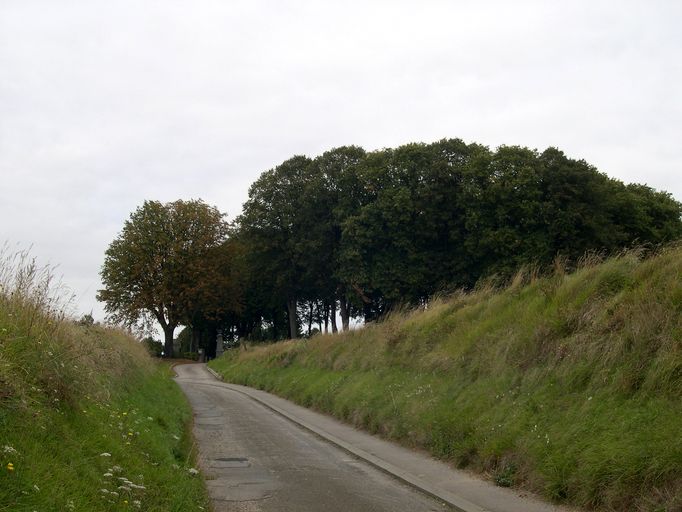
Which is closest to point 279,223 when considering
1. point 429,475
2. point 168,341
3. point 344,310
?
point 344,310

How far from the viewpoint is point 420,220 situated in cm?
4219

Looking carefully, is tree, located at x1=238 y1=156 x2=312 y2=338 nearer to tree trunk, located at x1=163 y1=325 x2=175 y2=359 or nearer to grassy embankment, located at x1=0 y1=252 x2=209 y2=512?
tree trunk, located at x1=163 y1=325 x2=175 y2=359

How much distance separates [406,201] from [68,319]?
32.1 meters

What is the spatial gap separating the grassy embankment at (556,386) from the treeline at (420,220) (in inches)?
728

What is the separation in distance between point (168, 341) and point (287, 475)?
173 feet

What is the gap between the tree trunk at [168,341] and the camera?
191ft

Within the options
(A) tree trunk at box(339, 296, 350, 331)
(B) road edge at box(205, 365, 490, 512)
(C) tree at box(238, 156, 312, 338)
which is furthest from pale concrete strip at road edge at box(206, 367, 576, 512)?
(C) tree at box(238, 156, 312, 338)

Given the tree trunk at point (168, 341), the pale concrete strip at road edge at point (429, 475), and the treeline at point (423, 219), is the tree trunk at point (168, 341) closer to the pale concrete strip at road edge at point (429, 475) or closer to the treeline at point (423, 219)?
the treeline at point (423, 219)

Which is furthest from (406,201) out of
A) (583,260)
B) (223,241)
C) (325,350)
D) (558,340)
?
(558,340)

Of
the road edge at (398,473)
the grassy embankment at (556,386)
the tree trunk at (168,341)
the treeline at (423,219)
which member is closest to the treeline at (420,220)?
the treeline at (423,219)

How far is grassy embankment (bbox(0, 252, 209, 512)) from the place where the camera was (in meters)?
4.96

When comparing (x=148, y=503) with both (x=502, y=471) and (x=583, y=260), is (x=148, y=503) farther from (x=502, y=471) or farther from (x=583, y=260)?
(x=583, y=260)

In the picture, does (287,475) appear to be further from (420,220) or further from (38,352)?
(420,220)

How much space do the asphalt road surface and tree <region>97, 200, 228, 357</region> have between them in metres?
39.8
